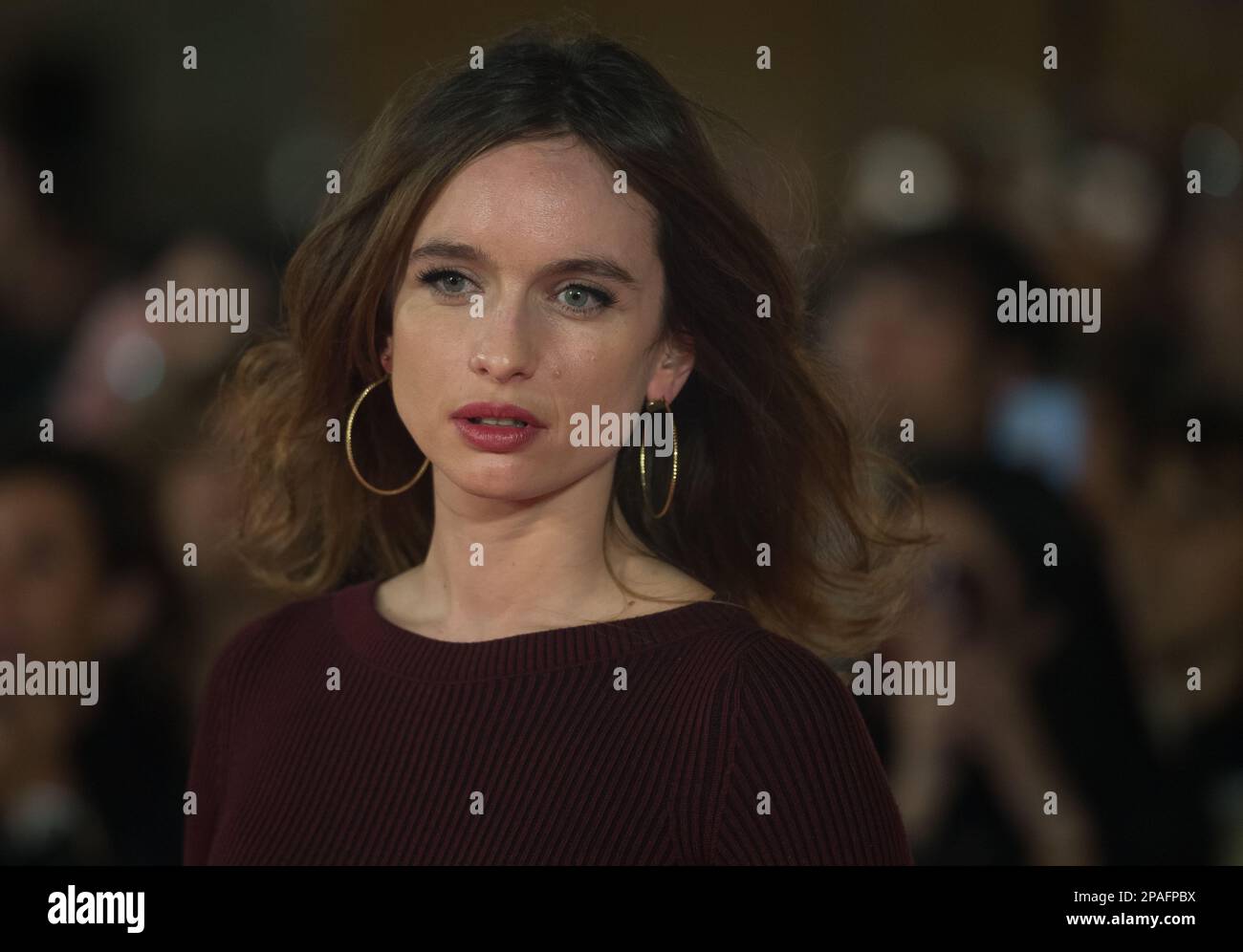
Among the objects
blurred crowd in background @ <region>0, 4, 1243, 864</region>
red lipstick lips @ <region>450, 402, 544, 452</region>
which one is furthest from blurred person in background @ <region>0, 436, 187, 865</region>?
red lipstick lips @ <region>450, 402, 544, 452</region>

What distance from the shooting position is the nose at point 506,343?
1.87 m

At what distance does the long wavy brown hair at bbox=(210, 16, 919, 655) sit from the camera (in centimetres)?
196

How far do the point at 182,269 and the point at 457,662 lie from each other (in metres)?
1.66

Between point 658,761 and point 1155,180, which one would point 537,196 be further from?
point 1155,180

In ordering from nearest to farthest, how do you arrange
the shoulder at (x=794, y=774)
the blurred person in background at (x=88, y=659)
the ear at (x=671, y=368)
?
the shoulder at (x=794, y=774), the ear at (x=671, y=368), the blurred person in background at (x=88, y=659)

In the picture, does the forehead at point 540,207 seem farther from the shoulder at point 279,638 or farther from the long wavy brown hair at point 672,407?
the shoulder at point 279,638

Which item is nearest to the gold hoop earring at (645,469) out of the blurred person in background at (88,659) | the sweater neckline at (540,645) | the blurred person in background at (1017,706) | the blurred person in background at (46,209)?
the sweater neckline at (540,645)

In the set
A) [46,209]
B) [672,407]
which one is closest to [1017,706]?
[672,407]

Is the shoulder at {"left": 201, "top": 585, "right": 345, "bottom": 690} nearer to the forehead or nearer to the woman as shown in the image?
the woman

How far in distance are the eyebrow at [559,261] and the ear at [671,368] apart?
127mm

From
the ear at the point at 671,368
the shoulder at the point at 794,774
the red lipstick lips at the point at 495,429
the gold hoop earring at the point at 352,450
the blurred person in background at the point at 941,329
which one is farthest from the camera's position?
the blurred person in background at the point at 941,329

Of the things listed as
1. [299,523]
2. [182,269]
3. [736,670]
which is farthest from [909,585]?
[182,269]

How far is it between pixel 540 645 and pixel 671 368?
371mm

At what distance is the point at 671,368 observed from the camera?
2.06m
